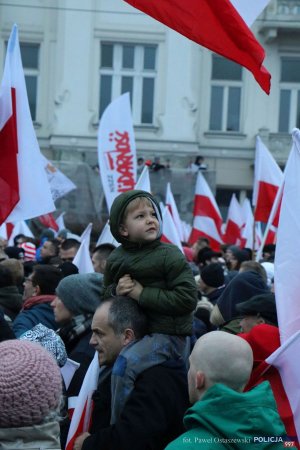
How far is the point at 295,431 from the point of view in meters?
3.06

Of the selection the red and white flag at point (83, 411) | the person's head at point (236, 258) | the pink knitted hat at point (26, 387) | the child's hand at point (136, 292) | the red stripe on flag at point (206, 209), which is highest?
the child's hand at point (136, 292)

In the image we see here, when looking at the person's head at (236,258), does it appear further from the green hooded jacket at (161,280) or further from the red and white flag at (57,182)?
the green hooded jacket at (161,280)

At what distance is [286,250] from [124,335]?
0.67 metres

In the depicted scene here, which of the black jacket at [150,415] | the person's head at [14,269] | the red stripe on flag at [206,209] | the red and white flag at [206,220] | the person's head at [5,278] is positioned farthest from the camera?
the red stripe on flag at [206,209]

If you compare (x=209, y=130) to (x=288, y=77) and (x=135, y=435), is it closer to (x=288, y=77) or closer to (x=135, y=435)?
(x=288, y=77)

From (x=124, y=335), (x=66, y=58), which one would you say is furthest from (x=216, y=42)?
(x=66, y=58)

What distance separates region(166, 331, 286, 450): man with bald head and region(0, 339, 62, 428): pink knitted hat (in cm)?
45

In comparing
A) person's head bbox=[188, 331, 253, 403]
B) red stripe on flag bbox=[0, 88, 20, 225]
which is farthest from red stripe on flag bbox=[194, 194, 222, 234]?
person's head bbox=[188, 331, 253, 403]

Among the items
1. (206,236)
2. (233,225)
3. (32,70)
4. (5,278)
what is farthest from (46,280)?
(32,70)

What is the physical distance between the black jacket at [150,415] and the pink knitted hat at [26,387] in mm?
672

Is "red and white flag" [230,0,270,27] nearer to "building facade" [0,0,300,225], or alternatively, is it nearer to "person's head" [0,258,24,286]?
"person's head" [0,258,24,286]

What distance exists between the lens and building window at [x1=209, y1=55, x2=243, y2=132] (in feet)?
82.9

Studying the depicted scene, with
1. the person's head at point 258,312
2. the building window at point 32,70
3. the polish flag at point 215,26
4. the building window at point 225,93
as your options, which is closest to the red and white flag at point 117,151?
the person's head at point 258,312

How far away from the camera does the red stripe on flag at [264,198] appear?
10.0 meters
